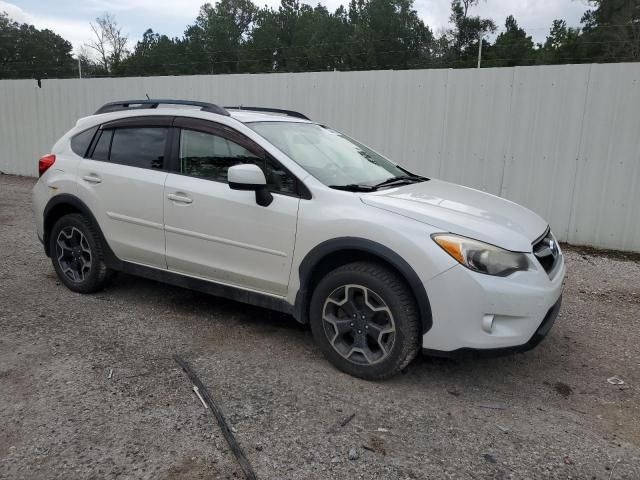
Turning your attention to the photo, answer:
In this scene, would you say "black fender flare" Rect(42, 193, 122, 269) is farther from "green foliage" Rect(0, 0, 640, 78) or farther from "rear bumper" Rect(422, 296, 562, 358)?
"green foliage" Rect(0, 0, 640, 78)

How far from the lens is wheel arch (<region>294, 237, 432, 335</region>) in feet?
10.4

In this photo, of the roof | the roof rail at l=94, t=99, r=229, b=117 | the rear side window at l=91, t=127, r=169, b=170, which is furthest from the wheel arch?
the rear side window at l=91, t=127, r=169, b=170

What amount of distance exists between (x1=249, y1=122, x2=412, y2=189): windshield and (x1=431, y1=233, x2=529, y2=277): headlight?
0.84 metres

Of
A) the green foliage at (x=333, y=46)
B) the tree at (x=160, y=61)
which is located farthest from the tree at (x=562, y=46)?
the tree at (x=160, y=61)

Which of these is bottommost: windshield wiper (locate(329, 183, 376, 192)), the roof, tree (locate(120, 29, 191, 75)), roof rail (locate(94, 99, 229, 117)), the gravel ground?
the gravel ground

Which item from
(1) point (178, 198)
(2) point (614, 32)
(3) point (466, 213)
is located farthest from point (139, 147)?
(2) point (614, 32)

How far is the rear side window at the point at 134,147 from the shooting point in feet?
14.4

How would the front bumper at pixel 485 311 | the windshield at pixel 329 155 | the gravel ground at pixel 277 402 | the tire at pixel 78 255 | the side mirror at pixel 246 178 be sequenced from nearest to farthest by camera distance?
the gravel ground at pixel 277 402
the front bumper at pixel 485 311
the side mirror at pixel 246 178
the windshield at pixel 329 155
the tire at pixel 78 255

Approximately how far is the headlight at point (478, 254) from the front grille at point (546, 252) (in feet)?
0.90

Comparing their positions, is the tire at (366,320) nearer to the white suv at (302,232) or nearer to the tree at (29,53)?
the white suv at (302,232)

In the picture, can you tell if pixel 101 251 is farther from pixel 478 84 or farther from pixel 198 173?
pixel 478 84

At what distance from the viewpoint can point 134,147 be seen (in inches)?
179

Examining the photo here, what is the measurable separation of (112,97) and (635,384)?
36.3ft

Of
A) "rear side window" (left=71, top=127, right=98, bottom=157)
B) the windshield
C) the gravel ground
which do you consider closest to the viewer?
the gravel ground
